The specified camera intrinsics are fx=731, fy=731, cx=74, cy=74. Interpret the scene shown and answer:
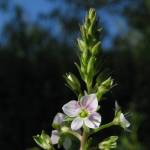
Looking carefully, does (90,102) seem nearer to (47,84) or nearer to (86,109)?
(86,109)

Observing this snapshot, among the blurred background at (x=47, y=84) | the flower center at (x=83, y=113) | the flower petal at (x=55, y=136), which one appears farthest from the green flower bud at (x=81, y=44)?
the blurred background at (x=47, y=84)

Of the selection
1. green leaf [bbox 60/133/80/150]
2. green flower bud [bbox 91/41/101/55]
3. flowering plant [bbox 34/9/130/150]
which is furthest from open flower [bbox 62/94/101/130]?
green flower bud [bbox 91/41/101/55]

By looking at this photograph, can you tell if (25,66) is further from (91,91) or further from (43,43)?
(91,91)

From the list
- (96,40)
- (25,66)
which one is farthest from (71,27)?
(96,40)

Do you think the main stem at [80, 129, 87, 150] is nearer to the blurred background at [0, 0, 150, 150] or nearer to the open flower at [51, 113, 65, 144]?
the open flower at [51, 113, 65, 144]

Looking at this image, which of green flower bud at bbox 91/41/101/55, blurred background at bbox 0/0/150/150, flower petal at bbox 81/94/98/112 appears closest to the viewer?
flower petal at bbox 81/94/98/112

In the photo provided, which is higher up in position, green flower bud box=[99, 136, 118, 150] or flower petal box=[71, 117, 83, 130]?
flower petal box=[71, 117, 83, 130]

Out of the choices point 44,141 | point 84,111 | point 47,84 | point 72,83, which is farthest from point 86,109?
point 47,84
